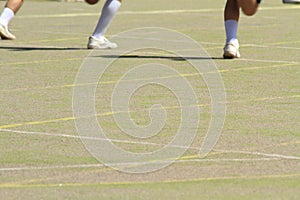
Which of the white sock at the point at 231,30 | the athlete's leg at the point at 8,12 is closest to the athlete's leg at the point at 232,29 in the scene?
the white sock at the point at 231,30

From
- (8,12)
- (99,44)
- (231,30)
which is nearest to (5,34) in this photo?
(8,12)

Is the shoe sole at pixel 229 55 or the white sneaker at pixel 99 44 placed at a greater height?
the shoe sole at pixel 229 55

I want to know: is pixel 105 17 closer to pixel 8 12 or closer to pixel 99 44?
pixel 99 44

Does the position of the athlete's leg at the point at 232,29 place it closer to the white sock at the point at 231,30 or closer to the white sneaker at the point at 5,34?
the white sock at the point at 231,30

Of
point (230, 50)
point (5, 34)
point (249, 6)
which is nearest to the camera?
point (249, 6)

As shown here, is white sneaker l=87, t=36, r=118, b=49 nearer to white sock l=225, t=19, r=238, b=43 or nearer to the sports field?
the sports field

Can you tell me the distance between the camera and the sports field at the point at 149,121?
7.89 m

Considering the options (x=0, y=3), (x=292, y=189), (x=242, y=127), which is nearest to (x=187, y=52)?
(x=242, y=127)

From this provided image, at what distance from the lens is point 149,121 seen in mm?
10930

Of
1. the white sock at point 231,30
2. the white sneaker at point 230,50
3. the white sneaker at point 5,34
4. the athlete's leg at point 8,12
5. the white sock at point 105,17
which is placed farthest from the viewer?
the white sneaker at point 5,34

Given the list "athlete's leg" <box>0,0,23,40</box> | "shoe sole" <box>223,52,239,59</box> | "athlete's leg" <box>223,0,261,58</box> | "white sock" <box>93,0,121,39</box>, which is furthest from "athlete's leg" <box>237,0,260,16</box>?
"athlete's leg" <box>0,0,23,40</box>

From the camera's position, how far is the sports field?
7.89 metres

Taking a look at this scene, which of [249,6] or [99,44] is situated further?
[99,44]

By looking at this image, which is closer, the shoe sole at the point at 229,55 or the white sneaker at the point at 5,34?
the shoe sole at the point at 229,55
